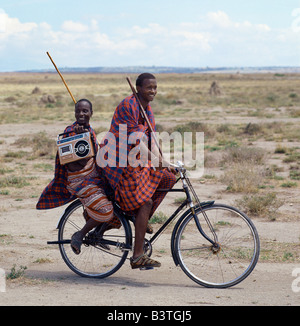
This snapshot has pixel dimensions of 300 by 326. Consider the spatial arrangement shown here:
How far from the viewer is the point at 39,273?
5410mm

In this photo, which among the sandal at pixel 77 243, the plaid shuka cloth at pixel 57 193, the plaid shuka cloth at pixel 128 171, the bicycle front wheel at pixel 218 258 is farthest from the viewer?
the plaid shuka cloth at pixel 57 193

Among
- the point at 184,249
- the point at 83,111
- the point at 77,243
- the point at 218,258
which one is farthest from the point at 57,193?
the point at 218,258

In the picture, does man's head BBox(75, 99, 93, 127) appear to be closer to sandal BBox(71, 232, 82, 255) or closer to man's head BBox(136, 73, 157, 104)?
man's head BBox(136, 73, 157, 104)

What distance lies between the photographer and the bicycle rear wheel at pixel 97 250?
5078 millimetres

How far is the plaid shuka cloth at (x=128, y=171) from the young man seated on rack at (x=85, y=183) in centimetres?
16

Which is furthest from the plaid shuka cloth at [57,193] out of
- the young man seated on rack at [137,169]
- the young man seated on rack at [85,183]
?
the young man seated on rack at [137,169]

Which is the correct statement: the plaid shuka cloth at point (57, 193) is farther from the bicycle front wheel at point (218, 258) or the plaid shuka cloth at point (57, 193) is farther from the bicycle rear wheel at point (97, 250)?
the bicycle front wheel at point (218, 258)

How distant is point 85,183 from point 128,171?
1.49ft

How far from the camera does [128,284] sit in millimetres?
4977

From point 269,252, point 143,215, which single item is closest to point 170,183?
point 143,215

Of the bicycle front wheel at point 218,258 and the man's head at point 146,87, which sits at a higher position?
the man's head at point 146,87

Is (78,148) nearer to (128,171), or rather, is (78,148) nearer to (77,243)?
(128,171)
